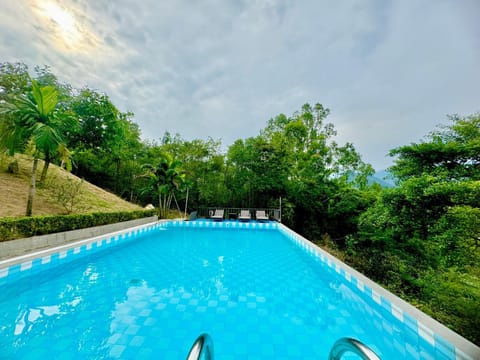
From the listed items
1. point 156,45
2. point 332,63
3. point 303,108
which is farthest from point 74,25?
point 303,108

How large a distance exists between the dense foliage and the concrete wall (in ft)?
8.38

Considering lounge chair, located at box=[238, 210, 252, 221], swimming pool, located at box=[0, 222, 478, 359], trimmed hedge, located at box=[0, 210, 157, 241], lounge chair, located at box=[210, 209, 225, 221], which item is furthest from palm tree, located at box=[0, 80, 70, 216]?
lounge chair, located at box=[238, 210, 252, 221]

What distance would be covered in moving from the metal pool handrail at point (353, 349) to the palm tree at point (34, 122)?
7.72m

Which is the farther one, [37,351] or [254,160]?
[254,160]

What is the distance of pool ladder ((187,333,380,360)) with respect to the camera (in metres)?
0.89

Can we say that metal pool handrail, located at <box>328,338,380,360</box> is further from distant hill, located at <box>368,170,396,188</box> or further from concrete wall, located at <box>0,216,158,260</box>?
distant hill, located at <box>368,170,396,188</box>

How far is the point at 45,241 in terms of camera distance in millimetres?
5008

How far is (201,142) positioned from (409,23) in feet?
45.1

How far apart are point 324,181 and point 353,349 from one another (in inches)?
600

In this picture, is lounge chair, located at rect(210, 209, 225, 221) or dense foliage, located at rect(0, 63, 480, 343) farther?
lounge chair, located at rect(210, 209, 225, 221)

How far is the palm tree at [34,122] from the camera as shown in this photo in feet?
17.9

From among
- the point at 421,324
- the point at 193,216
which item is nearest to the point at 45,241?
the point at 421,324

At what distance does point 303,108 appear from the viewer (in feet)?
58.3

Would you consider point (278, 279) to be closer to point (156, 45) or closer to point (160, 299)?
point (160, 299)
